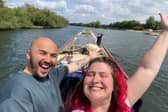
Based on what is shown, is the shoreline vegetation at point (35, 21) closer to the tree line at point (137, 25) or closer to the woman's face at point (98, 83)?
the tree line at point (137, 25)

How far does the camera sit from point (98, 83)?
2170mm

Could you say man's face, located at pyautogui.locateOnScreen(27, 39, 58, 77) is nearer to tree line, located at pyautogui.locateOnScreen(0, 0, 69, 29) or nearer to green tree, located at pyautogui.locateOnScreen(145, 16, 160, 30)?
tree line, located at pyautogui.locateOnScreen(0, 0, 69, 29)

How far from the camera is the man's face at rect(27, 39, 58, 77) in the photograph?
8.58 ft

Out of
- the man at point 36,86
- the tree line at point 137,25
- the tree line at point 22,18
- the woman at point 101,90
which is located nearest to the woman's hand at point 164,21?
the woman at point 101,90

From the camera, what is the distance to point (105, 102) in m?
2.24

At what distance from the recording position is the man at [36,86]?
2.25 m

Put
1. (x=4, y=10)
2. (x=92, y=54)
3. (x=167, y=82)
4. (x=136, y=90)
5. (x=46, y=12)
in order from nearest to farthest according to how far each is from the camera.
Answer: (x=136, y=90) < (x=92, y=54) < (x=167, y=82) < (x=4, y=10) < (x=46, y=12)

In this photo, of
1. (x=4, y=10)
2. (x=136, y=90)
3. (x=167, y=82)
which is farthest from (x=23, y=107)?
(x=4, y=10)

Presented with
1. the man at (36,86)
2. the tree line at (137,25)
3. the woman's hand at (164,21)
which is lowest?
the tree line at (137,25)

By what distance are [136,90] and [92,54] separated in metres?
1.30

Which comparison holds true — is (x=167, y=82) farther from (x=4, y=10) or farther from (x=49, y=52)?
(x=4, y=10)

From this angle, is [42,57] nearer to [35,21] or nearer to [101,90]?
[101,90]

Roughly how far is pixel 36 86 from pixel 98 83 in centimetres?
57

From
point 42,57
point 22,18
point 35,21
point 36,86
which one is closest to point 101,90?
point 36,86
